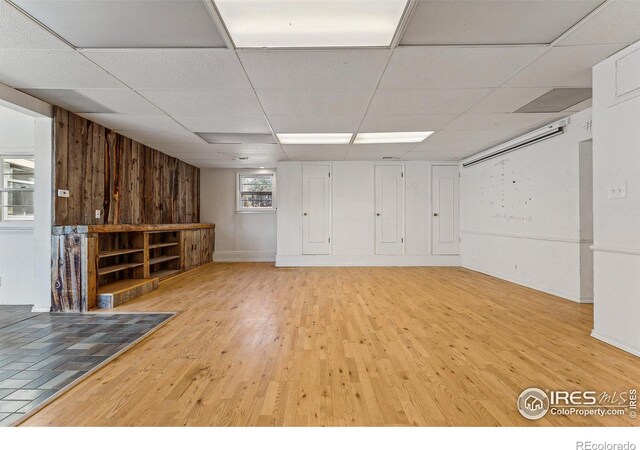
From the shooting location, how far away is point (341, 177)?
6.97 m

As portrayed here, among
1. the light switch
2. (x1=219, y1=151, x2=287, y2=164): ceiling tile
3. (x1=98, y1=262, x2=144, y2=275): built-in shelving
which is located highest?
(x1=219, y1=151, x2=287, y2=164): ceiling tile

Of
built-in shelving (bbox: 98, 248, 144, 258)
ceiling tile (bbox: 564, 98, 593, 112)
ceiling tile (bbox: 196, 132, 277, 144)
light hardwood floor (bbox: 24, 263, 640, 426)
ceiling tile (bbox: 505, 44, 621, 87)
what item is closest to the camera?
light hardwood floor (bbox: 24, 263, 640, 426)

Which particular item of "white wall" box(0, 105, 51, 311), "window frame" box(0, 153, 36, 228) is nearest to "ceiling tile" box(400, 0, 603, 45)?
"white wall" box(0, 105, 51, 311)

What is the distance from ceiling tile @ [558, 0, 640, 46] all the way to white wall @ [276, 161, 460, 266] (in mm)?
4641

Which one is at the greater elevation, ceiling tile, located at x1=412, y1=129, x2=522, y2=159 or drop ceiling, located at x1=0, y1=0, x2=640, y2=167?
ceiling tile, located at x1=412, y1=129, x2=522, y2=159

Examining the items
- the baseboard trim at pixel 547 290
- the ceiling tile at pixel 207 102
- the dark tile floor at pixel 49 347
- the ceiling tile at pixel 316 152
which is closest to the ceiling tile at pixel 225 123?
the ceiling tile at pixel 207 102

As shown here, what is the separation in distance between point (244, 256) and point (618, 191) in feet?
23.4

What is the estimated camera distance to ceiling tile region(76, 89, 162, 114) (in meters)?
3.15

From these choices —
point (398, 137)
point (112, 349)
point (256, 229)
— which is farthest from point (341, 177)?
point (112, 349)

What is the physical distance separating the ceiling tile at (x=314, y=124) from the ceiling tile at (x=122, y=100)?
1435 mm

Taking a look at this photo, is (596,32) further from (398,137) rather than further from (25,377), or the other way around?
(25,377)

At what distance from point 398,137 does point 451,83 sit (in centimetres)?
213

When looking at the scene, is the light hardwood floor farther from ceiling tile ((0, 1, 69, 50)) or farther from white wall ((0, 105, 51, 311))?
ceiling tile ((0, 1, 69, 50))

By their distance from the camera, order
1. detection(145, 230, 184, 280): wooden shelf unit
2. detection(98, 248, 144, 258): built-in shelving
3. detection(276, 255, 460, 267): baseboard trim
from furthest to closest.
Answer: detection(276, 255, 460, 267): baseboard trim
detection(145, 230, 184, 280): wooden shelf unit
detection(98, 248, 144, 258): built-in shelving
